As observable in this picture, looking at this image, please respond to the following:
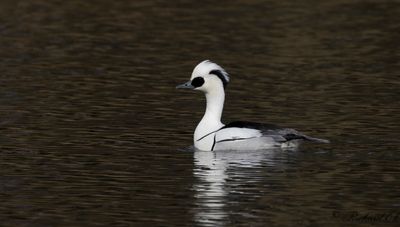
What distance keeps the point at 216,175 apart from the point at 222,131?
214cm

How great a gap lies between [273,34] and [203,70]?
14292 millimetres

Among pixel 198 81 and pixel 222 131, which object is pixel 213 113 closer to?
pixel 198 81

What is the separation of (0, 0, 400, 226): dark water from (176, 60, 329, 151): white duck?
0.69ft

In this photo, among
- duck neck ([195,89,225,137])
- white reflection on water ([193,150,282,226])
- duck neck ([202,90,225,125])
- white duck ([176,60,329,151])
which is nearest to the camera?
white reflection on water ([193,150,282,226])

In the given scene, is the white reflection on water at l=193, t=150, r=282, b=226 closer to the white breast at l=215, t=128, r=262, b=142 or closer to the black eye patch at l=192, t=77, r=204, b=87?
the white breast at l=215, t=128, r=262, b=142

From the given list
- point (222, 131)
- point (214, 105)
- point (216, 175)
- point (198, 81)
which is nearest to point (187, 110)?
point (214, 105)

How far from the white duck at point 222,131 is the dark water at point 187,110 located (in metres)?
0.21

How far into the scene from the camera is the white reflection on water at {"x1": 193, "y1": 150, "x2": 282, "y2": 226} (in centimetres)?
1603

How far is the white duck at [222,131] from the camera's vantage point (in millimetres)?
20484

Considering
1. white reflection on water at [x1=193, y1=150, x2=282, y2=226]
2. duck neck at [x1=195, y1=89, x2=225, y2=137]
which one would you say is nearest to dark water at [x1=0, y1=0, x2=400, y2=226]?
white reflection on water at [x1=193, y1=150, x2=282, y2=226]

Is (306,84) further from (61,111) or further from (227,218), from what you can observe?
(227,218)

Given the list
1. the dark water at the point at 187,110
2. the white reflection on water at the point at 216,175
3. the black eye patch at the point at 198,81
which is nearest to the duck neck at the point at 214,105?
the black eye patch at the point at 198,81

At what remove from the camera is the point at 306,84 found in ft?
90.6

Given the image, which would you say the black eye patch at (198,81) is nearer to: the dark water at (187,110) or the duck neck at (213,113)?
the duck neck at (213,113)
